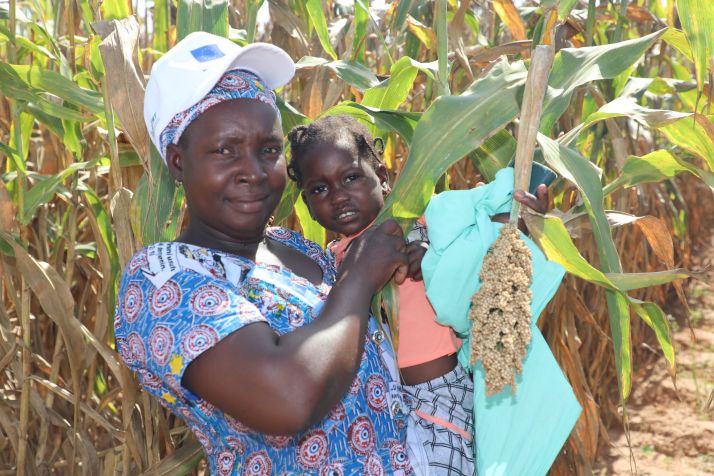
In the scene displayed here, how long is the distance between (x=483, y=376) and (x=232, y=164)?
1.67 feet

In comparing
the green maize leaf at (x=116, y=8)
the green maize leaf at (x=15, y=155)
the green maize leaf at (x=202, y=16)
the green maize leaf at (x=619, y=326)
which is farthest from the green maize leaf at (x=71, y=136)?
the green maize leaf at (x=619, y=326)

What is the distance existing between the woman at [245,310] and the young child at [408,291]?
2.9 inches

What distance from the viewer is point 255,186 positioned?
1.17 m

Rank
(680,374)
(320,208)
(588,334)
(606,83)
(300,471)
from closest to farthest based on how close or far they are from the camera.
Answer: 1. (300,471)
2. (320,208)
3. (606,83)
4. (588,334)
5. (680,374)

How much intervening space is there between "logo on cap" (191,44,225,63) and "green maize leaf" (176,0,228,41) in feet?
1.17

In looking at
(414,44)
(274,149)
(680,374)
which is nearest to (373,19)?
(414,44)

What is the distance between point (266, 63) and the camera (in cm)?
125

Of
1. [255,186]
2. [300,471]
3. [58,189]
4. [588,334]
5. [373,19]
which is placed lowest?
[588,334]

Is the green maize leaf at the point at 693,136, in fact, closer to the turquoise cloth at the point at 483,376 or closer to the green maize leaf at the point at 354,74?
the turquoise cloth at the point at 483,376

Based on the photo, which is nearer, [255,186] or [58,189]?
[255,186]

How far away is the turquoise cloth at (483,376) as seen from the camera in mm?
1202

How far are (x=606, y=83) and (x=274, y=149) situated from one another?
1298mm

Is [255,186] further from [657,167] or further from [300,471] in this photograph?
[657,167]

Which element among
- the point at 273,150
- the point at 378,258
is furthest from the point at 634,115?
the point at 273,150
